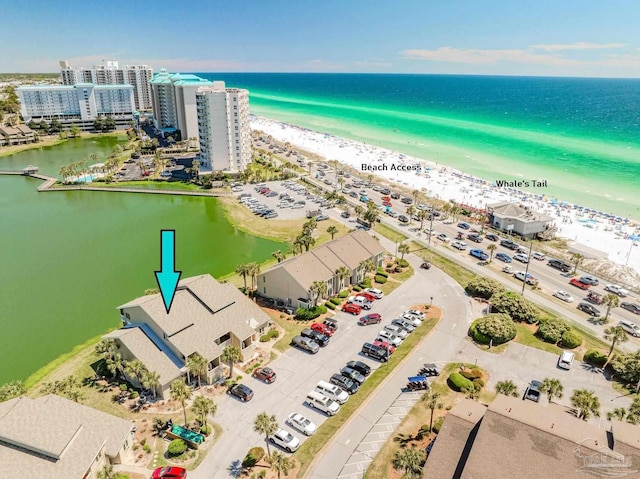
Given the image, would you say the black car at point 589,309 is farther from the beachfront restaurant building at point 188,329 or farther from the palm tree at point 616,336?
the beachfront restaurant building at point 188,329

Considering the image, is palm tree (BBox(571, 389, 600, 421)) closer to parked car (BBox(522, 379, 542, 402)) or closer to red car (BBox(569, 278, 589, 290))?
parked car (BBox(522, 379, 542, 402))

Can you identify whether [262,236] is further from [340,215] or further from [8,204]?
[8,204]

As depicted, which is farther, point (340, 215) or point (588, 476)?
point (340, 215)

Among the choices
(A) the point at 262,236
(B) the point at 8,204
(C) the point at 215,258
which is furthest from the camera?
(B) the point at 8,204

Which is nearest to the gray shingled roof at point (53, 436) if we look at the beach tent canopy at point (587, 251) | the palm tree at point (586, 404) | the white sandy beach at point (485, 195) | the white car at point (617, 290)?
the palm tree at point (586, 404)

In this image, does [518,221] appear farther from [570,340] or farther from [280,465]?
[280,465]

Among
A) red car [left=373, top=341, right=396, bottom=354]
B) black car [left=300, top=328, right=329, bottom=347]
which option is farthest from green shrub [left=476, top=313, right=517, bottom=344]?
black car [left=300, top=328, right=329, bottom=347]

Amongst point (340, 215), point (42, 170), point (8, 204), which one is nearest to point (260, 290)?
point (340, 215)
